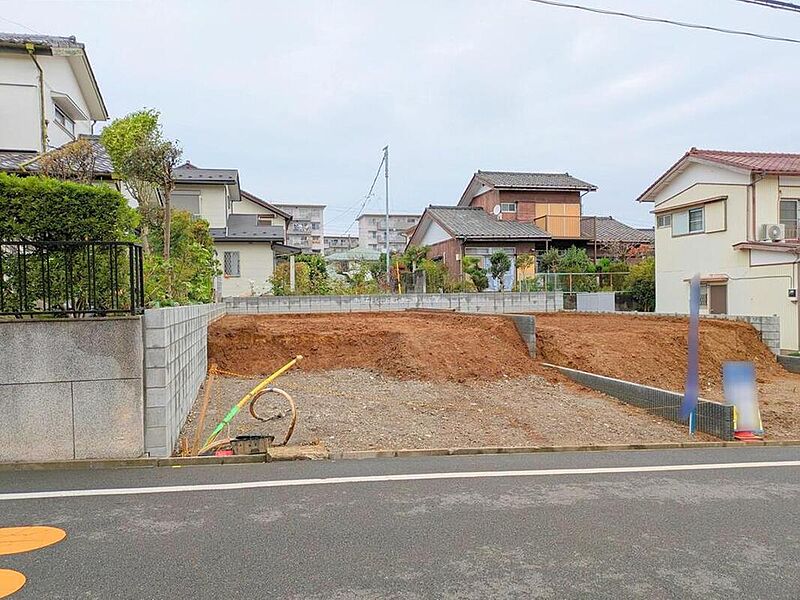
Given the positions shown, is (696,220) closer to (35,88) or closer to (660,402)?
(660,402)

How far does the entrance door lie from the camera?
57.2 ft

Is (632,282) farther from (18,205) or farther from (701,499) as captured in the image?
(18,205)

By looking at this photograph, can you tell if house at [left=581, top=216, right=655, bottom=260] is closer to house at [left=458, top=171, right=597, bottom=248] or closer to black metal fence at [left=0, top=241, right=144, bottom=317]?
house at [left=458, top=171, right=597, bottom=248]

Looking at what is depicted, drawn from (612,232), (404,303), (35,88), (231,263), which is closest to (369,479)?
(404,303)

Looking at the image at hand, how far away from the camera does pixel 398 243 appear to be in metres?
60.5

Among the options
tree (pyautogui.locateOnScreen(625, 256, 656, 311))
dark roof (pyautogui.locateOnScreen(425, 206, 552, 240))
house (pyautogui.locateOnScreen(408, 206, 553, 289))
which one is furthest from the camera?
dark roof (pyautogui.locateOnScreen(425, 206, 552, 240))

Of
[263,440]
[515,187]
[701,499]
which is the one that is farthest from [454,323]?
[515,187]

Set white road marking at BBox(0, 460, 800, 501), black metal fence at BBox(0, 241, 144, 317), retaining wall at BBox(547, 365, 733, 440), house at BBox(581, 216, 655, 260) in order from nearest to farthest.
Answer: white road marking at BBox(0, 460, 800, 501)
black metal fence at BBox(0, 241, 144, 317)
retaining wall at BBox(547, 365, 733, 440)
house at BBox(581, 216, 655, 260)

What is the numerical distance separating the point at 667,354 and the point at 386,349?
17.1 feet

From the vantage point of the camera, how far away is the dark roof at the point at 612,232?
30.5 meters

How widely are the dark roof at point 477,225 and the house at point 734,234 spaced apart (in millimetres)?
6988

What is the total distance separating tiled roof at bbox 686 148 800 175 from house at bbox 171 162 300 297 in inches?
579

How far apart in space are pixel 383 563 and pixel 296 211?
205ft

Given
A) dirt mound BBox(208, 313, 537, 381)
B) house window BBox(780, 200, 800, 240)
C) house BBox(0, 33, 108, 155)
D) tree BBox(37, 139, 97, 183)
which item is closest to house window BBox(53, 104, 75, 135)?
house BBox(0, 33, 108, 155)
